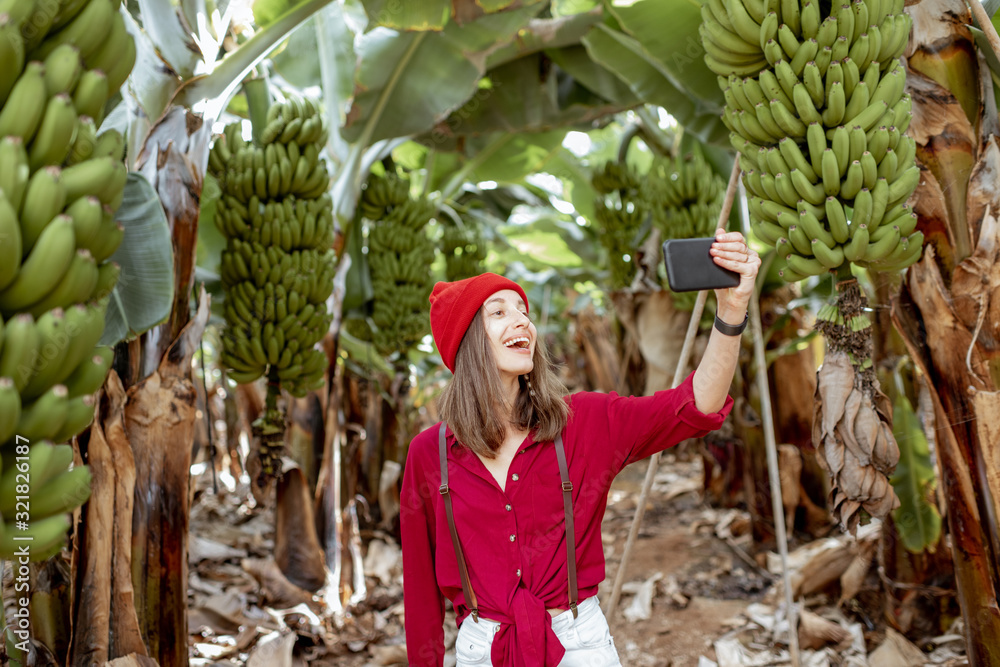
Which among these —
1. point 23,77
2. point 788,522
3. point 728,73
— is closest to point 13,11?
point 23,77

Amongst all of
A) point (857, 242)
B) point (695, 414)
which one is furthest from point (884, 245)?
point (695, 414)

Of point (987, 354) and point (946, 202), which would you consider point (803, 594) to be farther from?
point (946, 202)

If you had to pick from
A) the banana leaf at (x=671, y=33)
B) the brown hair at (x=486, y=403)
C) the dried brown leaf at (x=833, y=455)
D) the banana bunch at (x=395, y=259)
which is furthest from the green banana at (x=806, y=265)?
the banana bunch at (x=395, y=259)

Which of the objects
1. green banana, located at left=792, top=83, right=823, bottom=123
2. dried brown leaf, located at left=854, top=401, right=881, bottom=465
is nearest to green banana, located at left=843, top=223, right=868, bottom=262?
green banana, located at left=792, top=83, right=823, bottom=123

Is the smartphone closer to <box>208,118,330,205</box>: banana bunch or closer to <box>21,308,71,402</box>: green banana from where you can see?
<box>21,308,71,402</box>: green banana

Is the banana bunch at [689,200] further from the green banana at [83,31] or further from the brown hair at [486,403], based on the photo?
the green banana at [83,31]

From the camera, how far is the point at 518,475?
147 cm

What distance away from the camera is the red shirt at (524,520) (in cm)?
141

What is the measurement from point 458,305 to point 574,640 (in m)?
0.80

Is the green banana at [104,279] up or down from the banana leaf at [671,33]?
down

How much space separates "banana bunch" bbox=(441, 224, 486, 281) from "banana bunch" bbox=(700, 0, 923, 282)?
128 inches

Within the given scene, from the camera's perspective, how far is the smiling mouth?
1512 millimetres

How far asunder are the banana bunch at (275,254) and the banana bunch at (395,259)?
1060 millimetres

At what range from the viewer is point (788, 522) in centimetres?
407
